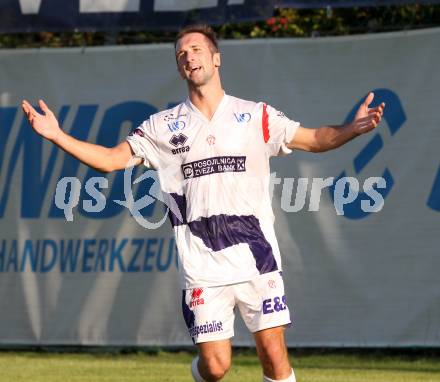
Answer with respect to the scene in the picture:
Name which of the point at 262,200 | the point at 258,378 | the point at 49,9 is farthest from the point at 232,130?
the point at 49,9

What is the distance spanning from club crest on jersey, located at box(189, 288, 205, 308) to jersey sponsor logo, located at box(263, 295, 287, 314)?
1.13 ft

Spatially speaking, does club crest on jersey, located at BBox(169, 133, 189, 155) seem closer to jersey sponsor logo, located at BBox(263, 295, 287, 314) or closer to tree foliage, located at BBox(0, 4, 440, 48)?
jersey sponsor logo, located at BBox(263, 295, 287, 314)

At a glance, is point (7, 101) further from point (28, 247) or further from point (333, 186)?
point (333, 186)

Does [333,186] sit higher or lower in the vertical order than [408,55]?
lower

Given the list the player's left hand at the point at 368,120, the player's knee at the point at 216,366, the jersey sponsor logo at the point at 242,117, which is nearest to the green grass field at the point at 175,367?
the player's knee at the point at 216,366

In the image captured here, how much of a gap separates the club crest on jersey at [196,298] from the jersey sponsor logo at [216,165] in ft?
2.07

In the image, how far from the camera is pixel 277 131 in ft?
22.1

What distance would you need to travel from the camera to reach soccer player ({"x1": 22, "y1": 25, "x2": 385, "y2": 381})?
6574 mm

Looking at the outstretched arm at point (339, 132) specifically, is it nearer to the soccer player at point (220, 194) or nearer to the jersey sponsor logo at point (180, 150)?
the soccer player at point (220, 194)

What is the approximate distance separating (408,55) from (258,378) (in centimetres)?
326

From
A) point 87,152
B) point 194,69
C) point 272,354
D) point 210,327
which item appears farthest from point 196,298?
point 194,69

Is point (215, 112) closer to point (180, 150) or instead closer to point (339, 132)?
point (180, 150)

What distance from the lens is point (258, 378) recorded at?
9422mm

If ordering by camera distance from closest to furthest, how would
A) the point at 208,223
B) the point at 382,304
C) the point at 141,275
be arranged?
the point at 208,223 < the point at 382,304 < the point at 141,275
